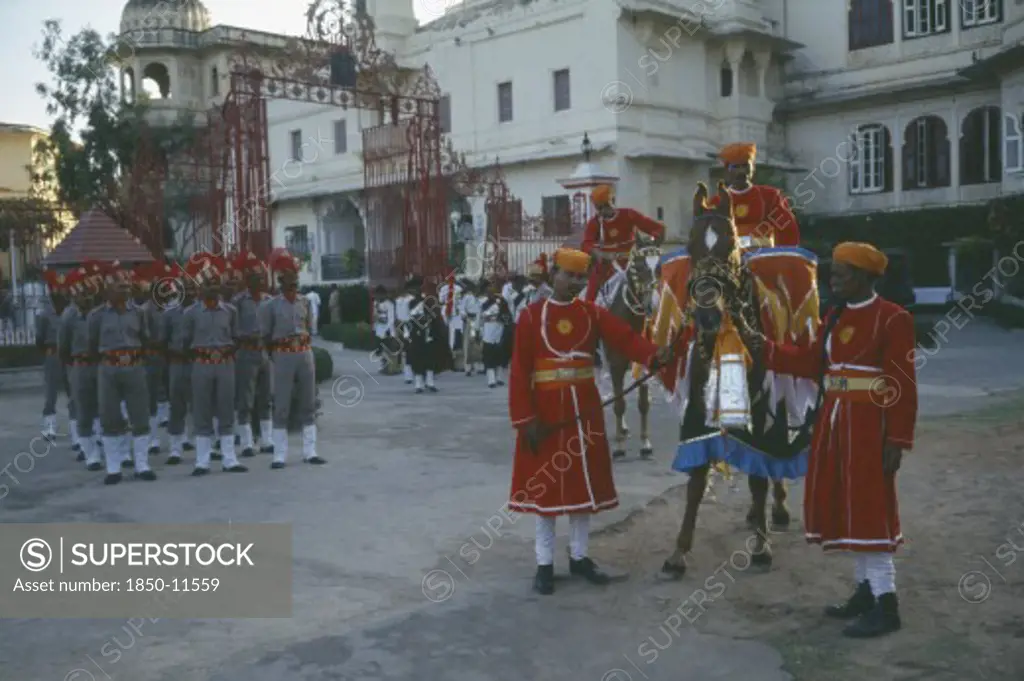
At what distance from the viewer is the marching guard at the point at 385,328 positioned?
763 inches

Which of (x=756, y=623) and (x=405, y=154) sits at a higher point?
(x=405, y=154)

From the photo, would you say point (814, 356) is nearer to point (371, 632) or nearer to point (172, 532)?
point (371, 632)

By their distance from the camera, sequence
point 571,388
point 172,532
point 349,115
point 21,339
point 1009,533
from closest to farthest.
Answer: point 571,388 < point 1009,533 < point 172,532 < point 21,339 < point 349,115

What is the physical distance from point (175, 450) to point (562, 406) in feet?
20.3

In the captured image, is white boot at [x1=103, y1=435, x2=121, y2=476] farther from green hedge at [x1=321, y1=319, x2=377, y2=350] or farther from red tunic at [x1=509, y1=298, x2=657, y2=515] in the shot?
green hedge at [x1=321, y1=319, x2=377, y2=350]

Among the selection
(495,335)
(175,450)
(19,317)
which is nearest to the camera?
(175,450)

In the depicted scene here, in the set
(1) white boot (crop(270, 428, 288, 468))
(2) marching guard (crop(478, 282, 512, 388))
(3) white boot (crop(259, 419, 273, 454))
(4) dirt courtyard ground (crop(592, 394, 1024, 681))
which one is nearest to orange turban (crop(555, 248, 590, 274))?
(4) dirt courtyard ground (crop(592, 394, 1024, 681))

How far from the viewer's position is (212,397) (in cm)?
1023

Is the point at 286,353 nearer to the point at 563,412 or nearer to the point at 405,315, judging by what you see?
the point at 563,412

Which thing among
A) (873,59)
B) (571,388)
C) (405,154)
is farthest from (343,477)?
(873,59)

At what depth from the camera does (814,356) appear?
5.52 m

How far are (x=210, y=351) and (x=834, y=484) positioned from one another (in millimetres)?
6809

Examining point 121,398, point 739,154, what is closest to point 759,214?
point 739,154

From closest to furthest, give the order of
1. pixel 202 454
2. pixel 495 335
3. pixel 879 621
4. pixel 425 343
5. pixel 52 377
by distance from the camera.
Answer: pixel 879 621 → pixel 202 454 → pixel 52 377 → pixel 425 343 → pixel 495 335
